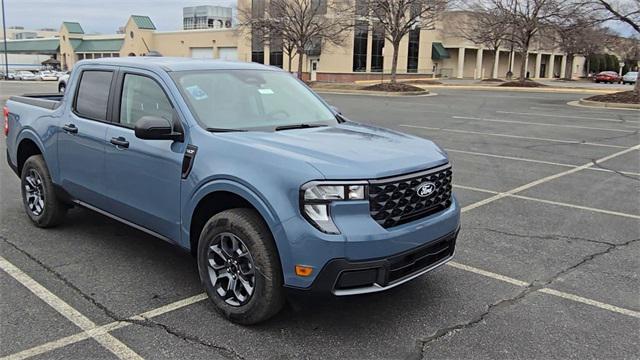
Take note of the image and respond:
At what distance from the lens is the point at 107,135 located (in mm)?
4715

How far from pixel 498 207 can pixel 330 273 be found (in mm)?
4447

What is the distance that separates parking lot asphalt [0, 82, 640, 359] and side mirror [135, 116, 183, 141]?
121 cm

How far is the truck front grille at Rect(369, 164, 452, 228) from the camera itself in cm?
344

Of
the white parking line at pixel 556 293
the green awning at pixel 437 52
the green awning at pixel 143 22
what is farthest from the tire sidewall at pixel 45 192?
the green awning at pixel 143 22

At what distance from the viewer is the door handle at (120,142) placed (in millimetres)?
4457

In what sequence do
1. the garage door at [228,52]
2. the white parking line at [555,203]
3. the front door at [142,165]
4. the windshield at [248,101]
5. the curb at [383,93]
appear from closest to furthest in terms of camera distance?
1. the front door at [142,165]
2. the windshield at [248,101]
3. the white parking line at [555,203]
4. the curb at [383,93]
5. the garage door at [228,52]

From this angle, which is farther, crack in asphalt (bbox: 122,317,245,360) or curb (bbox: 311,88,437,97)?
→ curb (bbox: 311,88,437,97)

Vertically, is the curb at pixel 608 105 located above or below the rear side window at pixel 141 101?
below

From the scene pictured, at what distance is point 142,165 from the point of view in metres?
4.31

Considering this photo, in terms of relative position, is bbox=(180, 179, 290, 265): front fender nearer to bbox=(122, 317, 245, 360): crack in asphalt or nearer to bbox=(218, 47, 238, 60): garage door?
bbox=(122, 317, 245, 360): crack in asphalt

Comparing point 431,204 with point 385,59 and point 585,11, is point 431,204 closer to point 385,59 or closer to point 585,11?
point 585,11

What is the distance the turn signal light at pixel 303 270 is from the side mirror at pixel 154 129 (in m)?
1.44

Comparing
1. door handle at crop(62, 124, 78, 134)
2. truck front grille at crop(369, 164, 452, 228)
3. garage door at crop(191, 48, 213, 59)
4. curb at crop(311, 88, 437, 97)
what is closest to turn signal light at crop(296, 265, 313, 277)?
truck front grille at crop(369, 164, 452, 228)

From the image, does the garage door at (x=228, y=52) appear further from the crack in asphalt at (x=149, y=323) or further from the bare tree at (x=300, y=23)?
the crack in asphalt at (x=149, y=323)
